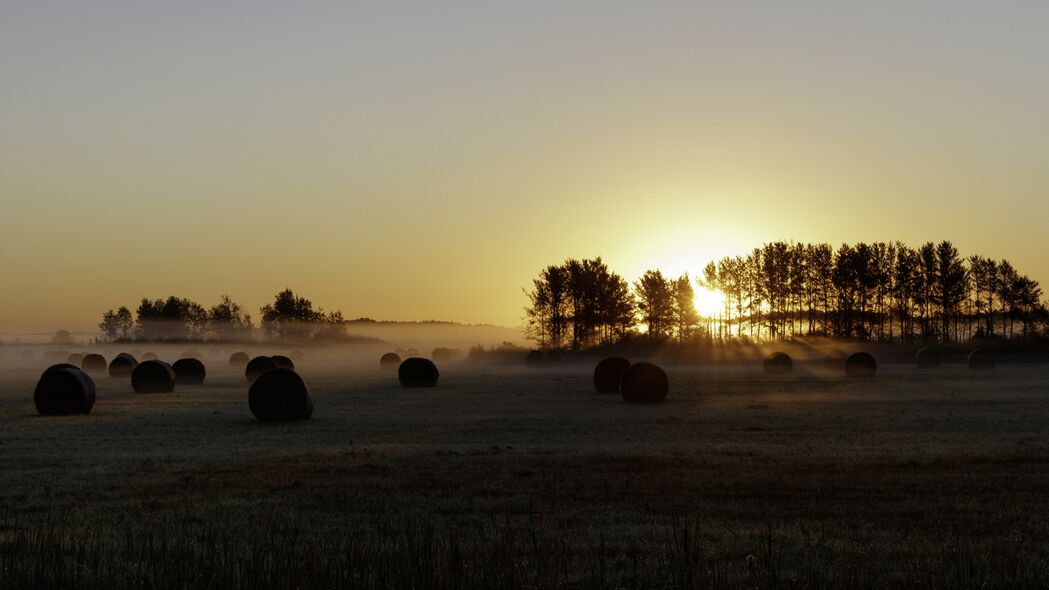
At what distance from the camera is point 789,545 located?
10234 millimetres

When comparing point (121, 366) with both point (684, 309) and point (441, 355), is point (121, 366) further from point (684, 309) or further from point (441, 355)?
point (684, 309)

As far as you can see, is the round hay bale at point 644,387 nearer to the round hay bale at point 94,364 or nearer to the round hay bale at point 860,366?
the round hay bale at point 860,366

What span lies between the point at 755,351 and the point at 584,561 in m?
79.7

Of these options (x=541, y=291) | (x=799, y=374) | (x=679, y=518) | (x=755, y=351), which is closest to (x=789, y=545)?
(x=679, y=518)

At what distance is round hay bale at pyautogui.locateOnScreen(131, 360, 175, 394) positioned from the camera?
43.4 m

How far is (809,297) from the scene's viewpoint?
11750cm

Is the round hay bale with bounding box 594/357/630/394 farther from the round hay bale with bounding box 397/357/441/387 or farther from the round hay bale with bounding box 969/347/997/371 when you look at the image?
the round hay bale with bounding box 969/347/997/371

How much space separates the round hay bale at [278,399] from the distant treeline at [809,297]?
85.8m

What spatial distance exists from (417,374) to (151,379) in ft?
39.9

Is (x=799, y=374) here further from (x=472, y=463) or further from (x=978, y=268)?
(x=978, y=268)

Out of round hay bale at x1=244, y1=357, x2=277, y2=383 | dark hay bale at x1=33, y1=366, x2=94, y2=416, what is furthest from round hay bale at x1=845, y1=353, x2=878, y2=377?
dark hay bale at x1=33, y1=366, x2=94, y2=416

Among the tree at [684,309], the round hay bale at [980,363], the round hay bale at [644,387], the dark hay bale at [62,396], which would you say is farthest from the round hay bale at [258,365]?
the tree at [684,309]

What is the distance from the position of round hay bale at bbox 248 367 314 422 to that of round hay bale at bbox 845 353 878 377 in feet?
113

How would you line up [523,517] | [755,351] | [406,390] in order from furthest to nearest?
1. [755,351]
2. [406,390]
3. [523,517]
